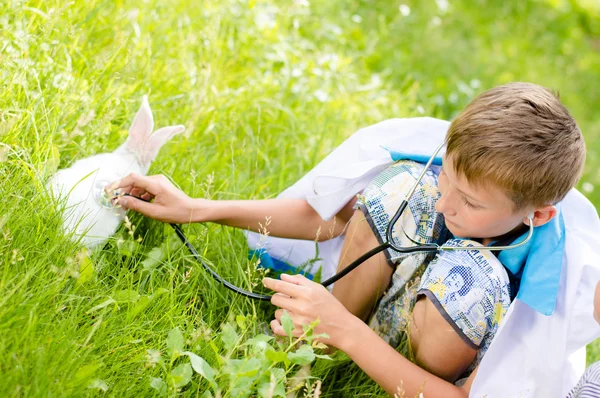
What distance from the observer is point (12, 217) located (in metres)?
1.86

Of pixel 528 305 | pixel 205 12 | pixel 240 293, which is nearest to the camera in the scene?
pixel 528 305

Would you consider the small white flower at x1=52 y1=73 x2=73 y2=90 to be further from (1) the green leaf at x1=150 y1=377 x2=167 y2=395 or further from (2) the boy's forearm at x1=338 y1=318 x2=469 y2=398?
(2) the boy's forearm at x1=338 y1=318 x2=469 y2=398

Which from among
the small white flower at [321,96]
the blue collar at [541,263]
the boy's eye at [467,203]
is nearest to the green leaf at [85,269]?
the boy's eye at [467,203]

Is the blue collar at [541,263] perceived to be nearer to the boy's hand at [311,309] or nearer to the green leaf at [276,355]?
the boy's hand at [311,309]

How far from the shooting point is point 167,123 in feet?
9.00

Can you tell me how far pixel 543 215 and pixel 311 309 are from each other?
27.5 inches

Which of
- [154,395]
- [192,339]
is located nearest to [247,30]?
[192,339]

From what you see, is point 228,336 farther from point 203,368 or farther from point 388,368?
point 388,368

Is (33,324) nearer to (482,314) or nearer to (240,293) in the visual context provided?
(240,293)

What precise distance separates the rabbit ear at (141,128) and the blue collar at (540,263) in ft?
3.56

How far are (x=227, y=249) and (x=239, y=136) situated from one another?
0.79 metres

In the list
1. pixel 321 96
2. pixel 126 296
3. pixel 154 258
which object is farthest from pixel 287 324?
pixel 321 96

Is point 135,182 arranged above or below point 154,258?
above

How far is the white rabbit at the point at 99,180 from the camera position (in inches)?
79.4
